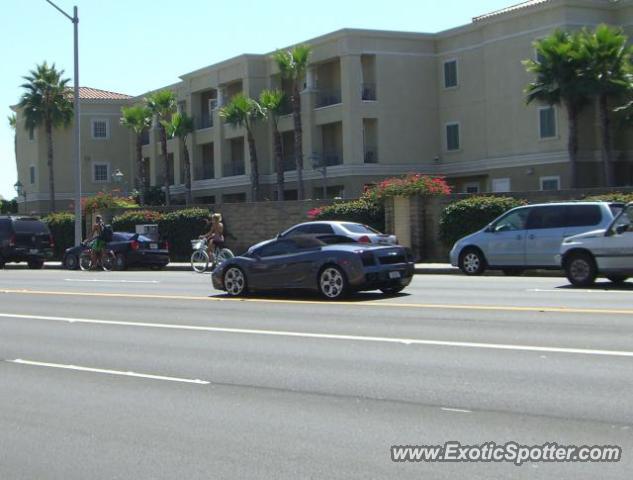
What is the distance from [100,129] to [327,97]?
2507 centimetres

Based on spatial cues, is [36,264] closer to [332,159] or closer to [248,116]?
[248,116]

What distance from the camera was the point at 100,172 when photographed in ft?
224

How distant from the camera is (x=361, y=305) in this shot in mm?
15523

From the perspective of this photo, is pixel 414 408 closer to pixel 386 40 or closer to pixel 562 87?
pixel 562 87

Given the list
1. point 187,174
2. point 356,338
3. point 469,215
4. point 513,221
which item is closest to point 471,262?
point 513,221

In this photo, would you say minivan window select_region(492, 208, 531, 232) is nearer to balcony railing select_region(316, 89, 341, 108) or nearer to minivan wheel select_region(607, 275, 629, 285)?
minivan wheel select_region(607, 275, 629, 285)

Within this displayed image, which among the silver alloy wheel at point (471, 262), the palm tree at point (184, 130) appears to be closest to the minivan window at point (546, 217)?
the silver alloy wheel at point (471, 262)

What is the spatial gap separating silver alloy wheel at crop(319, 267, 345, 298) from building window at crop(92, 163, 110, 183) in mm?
54291

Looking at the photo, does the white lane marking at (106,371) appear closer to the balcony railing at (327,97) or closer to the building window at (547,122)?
the building window at (547,122)

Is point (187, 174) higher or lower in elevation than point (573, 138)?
higher

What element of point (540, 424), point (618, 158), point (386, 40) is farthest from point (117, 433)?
point (386, 40)

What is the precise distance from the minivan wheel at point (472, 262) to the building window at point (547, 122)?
824 inches

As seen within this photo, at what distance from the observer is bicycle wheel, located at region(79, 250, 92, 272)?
32219 millimetres

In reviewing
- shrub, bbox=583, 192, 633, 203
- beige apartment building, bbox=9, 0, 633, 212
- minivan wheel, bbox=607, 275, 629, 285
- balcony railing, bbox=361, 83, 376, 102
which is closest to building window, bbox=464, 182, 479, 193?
beige apartment building, bbox=9, 0, 633, 212
